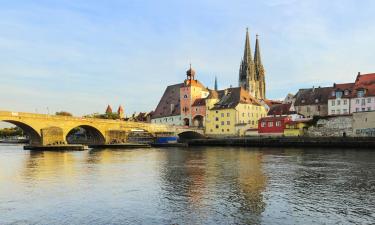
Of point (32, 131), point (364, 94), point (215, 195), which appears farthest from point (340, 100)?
point (215, 195)

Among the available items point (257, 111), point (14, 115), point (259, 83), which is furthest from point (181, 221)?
point (259, 83)

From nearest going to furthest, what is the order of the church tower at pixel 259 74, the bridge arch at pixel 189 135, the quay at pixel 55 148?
1. the quay at pixel 55 148
2. the bridge arch at pixel 189 135
3. the church tower at pixel 259 74

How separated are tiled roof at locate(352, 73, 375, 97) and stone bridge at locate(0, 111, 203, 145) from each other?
143 feet

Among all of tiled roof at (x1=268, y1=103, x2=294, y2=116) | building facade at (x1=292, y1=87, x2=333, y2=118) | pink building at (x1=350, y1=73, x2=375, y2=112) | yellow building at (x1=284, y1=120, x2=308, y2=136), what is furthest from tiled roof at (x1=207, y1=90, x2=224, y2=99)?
pink building at (x1=350, y1=73, x2=375, y2=112)

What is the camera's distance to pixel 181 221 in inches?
608

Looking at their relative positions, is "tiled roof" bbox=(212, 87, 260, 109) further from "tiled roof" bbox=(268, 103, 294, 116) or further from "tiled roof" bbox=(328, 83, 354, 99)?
"tiled roof" bbox=(328, 83, 354, 99)

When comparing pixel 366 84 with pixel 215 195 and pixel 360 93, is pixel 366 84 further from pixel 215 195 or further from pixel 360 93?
pixel 215 195

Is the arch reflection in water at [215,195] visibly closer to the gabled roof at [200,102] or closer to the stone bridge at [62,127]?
the stone bridge at [62,127]

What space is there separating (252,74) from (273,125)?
210 feet

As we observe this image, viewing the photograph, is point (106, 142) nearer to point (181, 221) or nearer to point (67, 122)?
point (67, 122)

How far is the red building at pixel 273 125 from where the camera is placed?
83.4 m

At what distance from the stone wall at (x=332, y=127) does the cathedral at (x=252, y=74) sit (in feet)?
226

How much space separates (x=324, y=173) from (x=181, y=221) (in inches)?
709

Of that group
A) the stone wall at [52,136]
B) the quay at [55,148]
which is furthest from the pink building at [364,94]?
the stone wall at [52,136]
